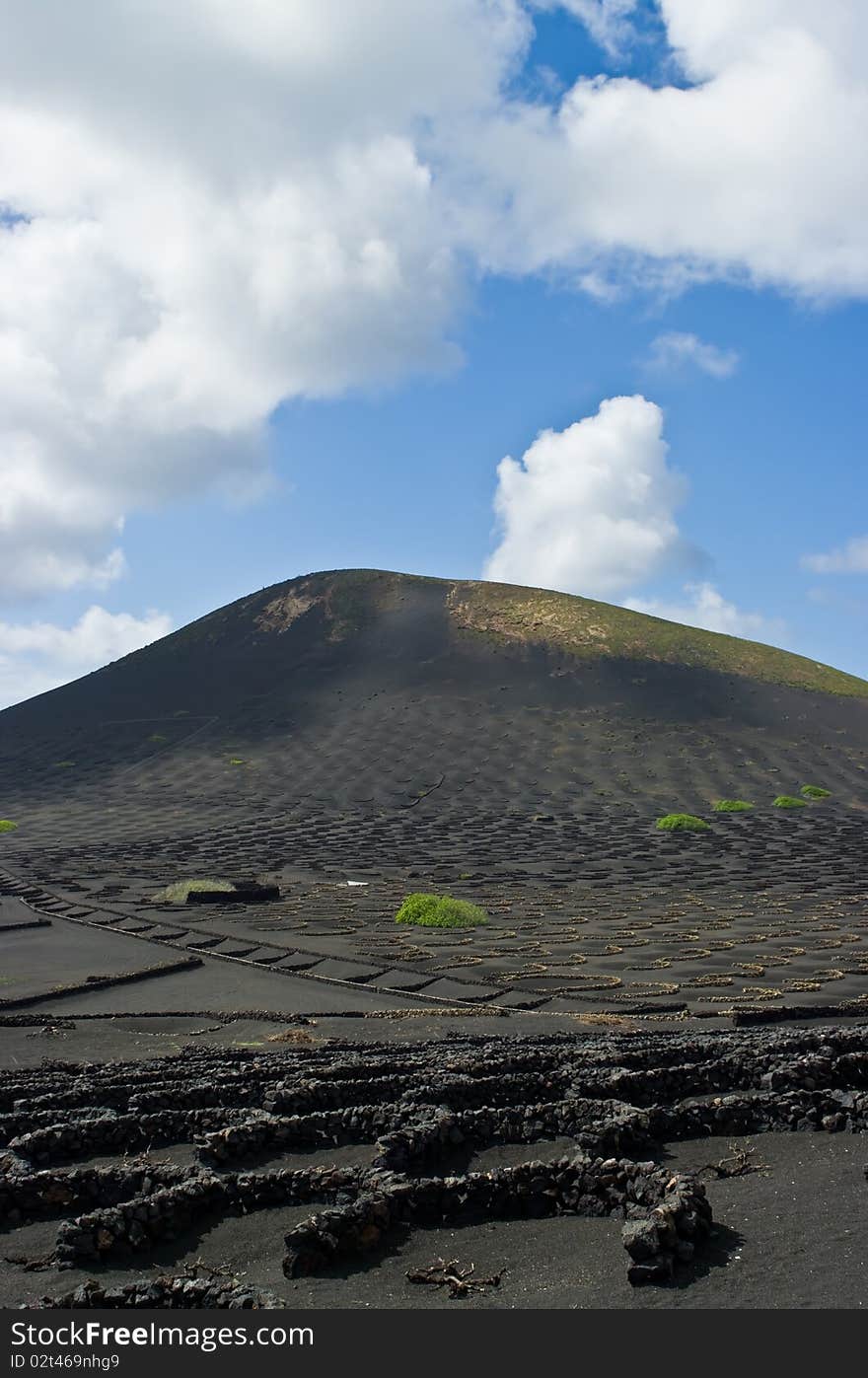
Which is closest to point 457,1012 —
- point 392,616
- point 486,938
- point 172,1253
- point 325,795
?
point 486,938

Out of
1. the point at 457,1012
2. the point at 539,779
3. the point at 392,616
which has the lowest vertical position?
the point at 457,1012

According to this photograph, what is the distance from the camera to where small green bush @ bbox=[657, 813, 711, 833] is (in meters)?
57.0

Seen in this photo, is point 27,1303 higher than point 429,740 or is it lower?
lower

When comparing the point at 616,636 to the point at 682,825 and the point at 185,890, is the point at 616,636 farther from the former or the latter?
the point at 185,890

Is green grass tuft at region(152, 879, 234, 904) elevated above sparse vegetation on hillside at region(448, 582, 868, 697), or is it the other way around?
sparse vegetation on hillside at region(448, 582, 868, 697)

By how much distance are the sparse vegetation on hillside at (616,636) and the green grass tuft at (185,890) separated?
2975 inches

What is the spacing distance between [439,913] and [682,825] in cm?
3017

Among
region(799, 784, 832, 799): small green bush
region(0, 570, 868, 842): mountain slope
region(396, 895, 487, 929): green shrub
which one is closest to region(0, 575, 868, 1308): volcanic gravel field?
region(396, 895, 487, 929): green shrub

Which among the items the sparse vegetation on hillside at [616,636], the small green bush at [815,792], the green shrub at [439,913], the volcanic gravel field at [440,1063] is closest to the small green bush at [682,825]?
the volcanic gravel field at [440,1063]

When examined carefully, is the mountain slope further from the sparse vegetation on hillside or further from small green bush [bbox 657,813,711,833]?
small green bush [bbox 657,813,711,833]

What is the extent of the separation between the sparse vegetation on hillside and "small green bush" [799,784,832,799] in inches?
1379
